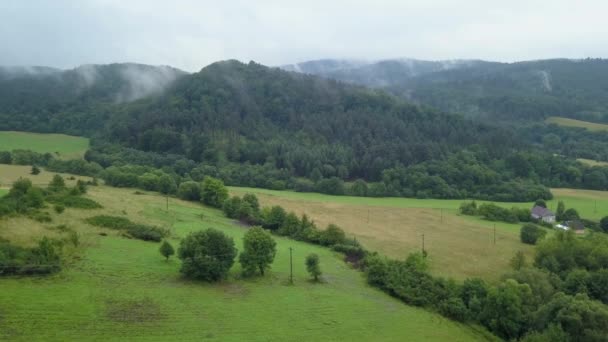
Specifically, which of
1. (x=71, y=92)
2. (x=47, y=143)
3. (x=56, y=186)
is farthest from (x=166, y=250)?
(x=71, y=92)

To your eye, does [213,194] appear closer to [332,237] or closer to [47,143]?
[332,237]

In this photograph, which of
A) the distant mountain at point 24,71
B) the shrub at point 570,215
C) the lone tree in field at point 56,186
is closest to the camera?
the lone tree in field at point 56,186

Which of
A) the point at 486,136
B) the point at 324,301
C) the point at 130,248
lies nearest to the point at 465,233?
the point at 324,301

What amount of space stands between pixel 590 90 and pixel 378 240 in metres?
158

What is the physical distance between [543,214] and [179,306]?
173 ft

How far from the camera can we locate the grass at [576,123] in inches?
5472

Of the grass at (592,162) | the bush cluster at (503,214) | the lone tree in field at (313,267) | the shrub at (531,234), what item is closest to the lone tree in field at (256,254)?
the lone tree in field at (313,267)

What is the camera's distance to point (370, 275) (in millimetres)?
42500

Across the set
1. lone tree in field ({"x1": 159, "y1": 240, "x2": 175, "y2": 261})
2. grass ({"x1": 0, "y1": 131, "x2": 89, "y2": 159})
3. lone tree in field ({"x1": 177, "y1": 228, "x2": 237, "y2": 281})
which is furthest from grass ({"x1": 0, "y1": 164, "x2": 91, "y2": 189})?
lone tree in field ({"x1": 177, "y1": 228, "x2": 237, "y2": 281})

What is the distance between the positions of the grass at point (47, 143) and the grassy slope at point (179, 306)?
60683 millimetres

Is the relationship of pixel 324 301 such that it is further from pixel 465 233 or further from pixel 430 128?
pixel 430 128

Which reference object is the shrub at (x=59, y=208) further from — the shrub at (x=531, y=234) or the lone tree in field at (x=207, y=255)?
the shrub at (x=531, y=234)

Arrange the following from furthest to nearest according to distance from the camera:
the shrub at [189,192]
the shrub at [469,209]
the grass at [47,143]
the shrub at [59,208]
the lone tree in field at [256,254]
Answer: the grass at [47,143], the shrub at [469,209], the shrub at [189,192], the shrub at [59,208], the lone tree in field at [256,254]

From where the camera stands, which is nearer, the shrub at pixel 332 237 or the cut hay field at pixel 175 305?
the cut hay field at pixel 175 305
